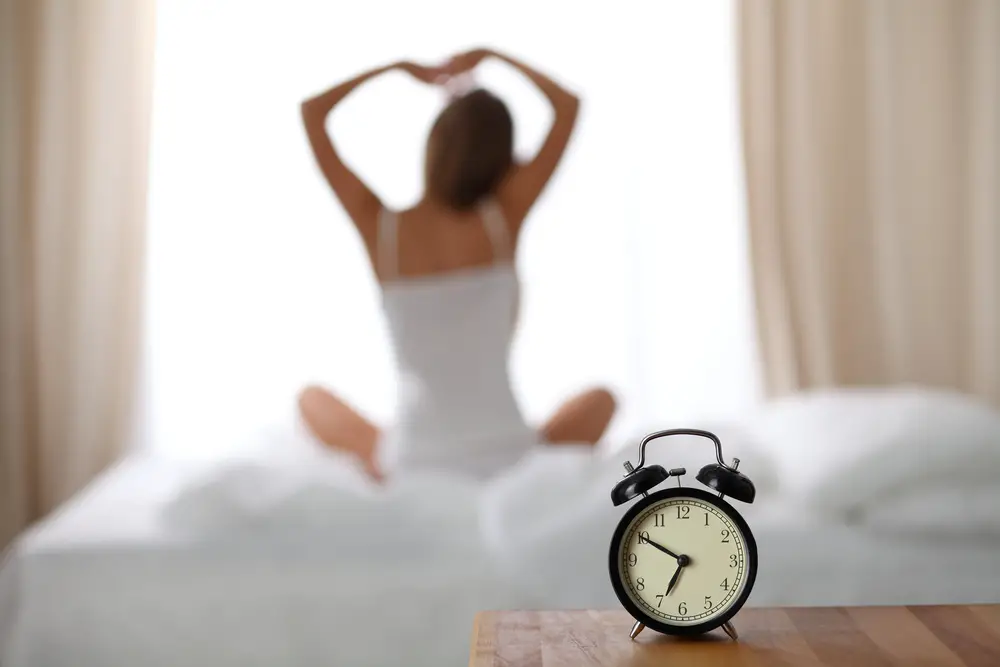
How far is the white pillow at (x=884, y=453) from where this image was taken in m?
1.75

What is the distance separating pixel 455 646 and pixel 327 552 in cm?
25

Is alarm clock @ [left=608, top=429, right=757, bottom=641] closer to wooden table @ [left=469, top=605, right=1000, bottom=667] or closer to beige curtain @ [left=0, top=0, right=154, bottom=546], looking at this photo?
wooden table @ [left=469, top=605, right=1000, bottom=667]

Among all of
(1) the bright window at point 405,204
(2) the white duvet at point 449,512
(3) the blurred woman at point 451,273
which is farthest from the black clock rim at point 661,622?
(1) the bright window at point 405,204

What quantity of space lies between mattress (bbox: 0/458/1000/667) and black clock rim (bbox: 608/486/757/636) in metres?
0.57

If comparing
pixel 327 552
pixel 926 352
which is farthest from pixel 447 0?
pixel 327 552

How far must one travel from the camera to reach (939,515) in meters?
1.70

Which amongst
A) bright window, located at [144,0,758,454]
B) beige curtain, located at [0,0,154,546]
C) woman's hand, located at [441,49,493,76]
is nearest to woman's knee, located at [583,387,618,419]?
woman's hand, located at [441,49,493,76]

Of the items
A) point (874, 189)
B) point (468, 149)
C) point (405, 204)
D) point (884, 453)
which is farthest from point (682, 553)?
point (874, 189)

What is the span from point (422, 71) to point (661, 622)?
140 centimetres

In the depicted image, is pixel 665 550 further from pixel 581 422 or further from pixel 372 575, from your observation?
pixel 581 422

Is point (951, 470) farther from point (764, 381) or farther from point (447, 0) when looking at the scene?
point (447, 0)

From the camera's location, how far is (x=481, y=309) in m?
2.18

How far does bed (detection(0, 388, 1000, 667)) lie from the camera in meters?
1.63

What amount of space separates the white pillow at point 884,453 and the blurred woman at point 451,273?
1.86 feet
